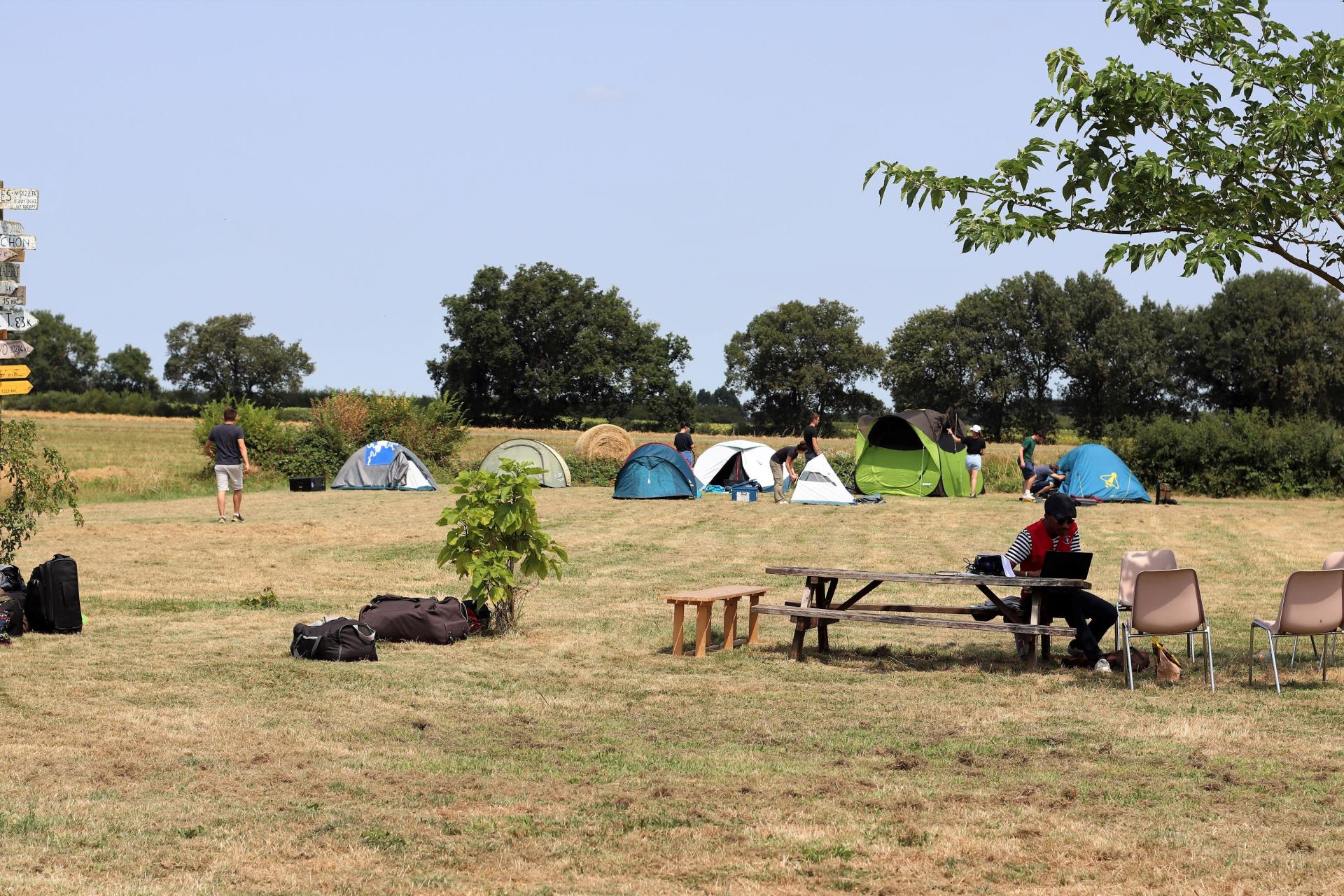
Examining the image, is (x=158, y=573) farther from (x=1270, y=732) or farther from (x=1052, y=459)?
(x=1052, y=459)

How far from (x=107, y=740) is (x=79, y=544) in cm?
1043

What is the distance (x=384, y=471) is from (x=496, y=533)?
788 inches

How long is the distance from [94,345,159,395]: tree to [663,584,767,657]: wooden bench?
112818 mm

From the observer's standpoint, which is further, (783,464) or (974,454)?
(974,454)

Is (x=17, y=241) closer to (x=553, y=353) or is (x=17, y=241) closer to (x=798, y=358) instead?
(x=553, y=353)

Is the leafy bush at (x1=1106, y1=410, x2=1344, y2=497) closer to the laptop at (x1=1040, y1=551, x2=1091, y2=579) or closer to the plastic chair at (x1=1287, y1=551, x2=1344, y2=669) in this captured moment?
the plastic chair at (x1=1287, y1=551, x2=1344, y2=669)

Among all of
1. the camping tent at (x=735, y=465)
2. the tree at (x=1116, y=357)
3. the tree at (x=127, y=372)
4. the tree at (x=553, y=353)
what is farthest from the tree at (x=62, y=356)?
the camping tent at (x=735, y=465)

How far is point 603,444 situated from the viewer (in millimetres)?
35312

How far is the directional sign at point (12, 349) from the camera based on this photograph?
10.8 metres

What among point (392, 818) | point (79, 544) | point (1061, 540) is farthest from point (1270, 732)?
point (79, 544)

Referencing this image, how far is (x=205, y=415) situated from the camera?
33.2 metres

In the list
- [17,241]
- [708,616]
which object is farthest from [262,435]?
[708,616]

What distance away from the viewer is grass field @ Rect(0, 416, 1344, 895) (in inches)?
191

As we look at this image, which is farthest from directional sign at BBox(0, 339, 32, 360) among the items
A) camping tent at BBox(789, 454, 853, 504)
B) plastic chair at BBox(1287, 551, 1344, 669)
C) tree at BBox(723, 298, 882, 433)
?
tree at BBox(723, 298, 882, 433)
